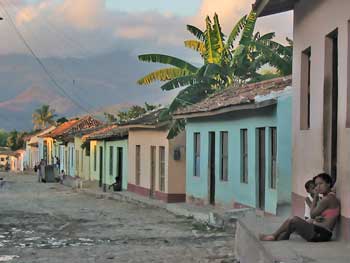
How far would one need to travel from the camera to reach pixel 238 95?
63.9 ft

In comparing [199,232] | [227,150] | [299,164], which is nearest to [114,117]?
[227,150]

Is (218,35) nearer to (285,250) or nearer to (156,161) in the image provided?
(156,161)

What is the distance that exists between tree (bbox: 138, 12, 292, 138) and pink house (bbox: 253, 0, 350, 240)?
10739 mm

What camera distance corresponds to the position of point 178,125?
2416 centimetres

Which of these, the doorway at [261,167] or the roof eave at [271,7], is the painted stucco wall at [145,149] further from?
the roof eave at [271,7]

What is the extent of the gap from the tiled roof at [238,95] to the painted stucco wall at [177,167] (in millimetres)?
2496

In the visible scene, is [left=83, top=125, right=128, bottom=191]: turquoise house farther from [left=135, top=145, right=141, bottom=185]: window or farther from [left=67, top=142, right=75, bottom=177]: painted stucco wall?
[left=67, top=142, right=75, bottom=177]: painted stucco wall

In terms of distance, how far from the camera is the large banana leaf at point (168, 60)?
23266 mm

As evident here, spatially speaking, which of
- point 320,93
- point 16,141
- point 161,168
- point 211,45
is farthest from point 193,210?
point 16,141

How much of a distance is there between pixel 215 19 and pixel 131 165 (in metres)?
9.27

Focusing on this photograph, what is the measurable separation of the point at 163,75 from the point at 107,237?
9.56 m

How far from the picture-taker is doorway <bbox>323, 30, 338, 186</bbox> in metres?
8.86

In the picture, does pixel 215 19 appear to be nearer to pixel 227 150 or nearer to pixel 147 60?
pixel 147 60

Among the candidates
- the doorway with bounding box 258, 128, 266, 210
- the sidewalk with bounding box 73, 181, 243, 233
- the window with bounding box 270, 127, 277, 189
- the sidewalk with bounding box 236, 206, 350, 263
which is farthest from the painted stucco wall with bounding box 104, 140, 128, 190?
the sidewalk with bounding box 236, 206, 350, 263
